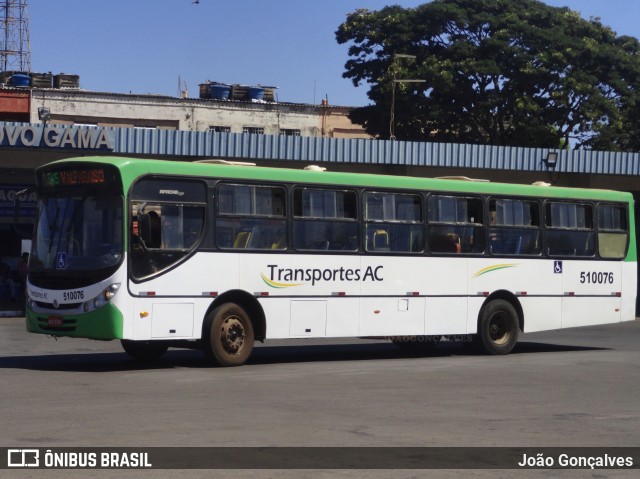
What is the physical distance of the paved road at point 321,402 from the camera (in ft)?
33.2

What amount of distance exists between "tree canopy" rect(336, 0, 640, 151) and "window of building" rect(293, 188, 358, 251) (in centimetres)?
4076

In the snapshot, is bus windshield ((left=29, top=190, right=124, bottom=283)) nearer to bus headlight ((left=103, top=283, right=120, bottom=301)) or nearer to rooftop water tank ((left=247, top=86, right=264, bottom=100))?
bus headlight ((left=103, top=283, right=120, bottom=301))

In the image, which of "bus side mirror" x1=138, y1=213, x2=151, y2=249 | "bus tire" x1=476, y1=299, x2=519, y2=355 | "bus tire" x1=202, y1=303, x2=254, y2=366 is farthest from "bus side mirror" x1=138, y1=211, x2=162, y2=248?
"bus tire" x1=476, y1=299, x2=519, y2=355

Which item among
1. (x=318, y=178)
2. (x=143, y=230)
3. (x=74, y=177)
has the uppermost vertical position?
(x=318, y=178)

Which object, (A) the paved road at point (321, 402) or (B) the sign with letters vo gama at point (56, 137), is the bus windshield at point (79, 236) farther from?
(B) the sign with letters vo gama at point (56, 137)

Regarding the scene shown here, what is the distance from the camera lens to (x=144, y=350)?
18078 mm

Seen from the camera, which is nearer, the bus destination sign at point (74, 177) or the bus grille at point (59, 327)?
the bus grille at point (59, 327)

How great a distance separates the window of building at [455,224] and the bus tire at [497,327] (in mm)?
1095

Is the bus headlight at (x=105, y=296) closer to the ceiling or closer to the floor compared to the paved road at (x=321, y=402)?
closer to the ceiling

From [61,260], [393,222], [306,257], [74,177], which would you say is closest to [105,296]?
[61,260]

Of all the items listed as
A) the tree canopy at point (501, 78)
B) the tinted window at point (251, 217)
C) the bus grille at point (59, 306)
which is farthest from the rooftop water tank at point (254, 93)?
the bus grille at point (59, 306)

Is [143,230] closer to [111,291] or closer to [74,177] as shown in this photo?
[111,291]

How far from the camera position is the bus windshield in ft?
51.9

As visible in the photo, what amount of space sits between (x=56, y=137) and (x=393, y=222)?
48.6 feet
